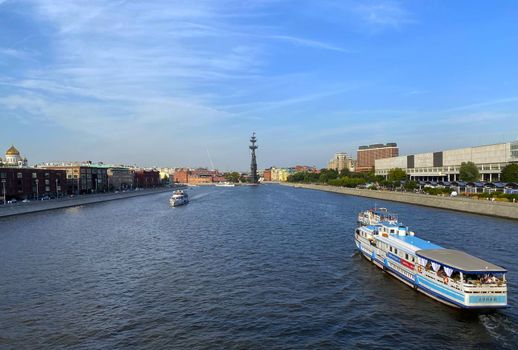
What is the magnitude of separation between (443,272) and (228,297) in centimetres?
1325

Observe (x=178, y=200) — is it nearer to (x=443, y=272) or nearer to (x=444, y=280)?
(x=443, y=272)

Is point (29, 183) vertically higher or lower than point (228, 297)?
higher

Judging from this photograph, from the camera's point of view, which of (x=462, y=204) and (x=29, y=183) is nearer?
(x=462, y=204)

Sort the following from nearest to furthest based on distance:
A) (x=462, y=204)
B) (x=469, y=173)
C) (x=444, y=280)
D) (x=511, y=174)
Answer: (x=444, y=280), (x=462, y=204), (x=511, y=174), (x=469, y=173)

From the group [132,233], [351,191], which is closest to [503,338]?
[132,233]

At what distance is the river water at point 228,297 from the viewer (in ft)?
68.1

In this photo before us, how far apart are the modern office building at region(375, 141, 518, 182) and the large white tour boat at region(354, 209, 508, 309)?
356ft

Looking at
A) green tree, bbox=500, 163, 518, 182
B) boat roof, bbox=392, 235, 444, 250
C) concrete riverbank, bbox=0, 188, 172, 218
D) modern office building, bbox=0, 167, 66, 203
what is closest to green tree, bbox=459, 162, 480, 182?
green tree, bbox=500, 163, 518, 182

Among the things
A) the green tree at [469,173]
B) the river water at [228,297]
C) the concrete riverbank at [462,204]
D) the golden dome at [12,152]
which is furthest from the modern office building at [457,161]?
the golden dome at [12,152]

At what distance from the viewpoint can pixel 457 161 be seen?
153 metres

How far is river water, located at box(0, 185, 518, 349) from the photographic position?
2075 cm

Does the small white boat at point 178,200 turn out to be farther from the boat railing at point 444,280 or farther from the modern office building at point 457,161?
the modern office building at point 457,161

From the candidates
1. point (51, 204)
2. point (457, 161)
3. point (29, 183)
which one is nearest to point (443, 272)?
point (51, 204)

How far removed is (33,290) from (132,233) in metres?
28.4
